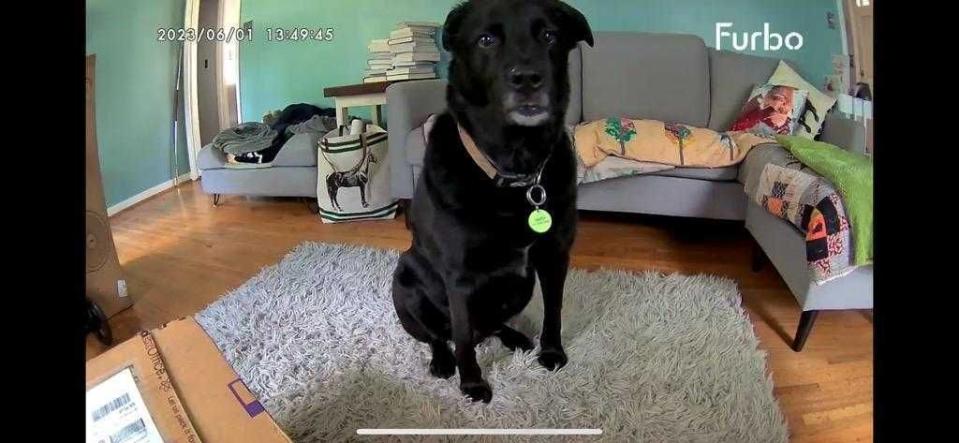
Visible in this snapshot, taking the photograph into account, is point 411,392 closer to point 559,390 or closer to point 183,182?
point 559,390

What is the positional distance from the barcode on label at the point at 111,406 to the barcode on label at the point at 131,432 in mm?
19

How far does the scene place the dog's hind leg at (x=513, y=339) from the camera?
93cm

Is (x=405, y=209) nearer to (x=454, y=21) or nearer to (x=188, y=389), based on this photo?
(x=454, y=21)

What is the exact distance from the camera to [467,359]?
826 mm

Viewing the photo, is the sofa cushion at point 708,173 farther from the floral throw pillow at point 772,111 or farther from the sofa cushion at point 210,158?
the sofa cushion at point 210,158

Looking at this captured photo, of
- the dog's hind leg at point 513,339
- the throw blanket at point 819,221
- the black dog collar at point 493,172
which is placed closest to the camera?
the black dog collar at point 493,172

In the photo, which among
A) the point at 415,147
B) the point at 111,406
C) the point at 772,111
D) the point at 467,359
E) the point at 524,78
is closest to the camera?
the point at 111,406

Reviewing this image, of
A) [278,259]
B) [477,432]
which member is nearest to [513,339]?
[477,432]

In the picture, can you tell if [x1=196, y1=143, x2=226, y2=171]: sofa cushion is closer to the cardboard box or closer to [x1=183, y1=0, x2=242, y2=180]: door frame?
[x1=183, y1=0, x2=242, y2=180]: door frame

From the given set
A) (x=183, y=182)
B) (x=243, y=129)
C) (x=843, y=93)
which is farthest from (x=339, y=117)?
(x=843, y=93)

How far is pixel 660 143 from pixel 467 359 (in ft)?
2.61

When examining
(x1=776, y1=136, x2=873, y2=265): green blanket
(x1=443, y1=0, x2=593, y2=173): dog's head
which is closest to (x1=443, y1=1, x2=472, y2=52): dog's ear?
(x1=443, y1=0, x2=593, y2=173): dog's head

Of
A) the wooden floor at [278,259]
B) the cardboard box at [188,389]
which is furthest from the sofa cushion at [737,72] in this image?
the cardboard box at [188,389]

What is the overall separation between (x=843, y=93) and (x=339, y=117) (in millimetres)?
898
